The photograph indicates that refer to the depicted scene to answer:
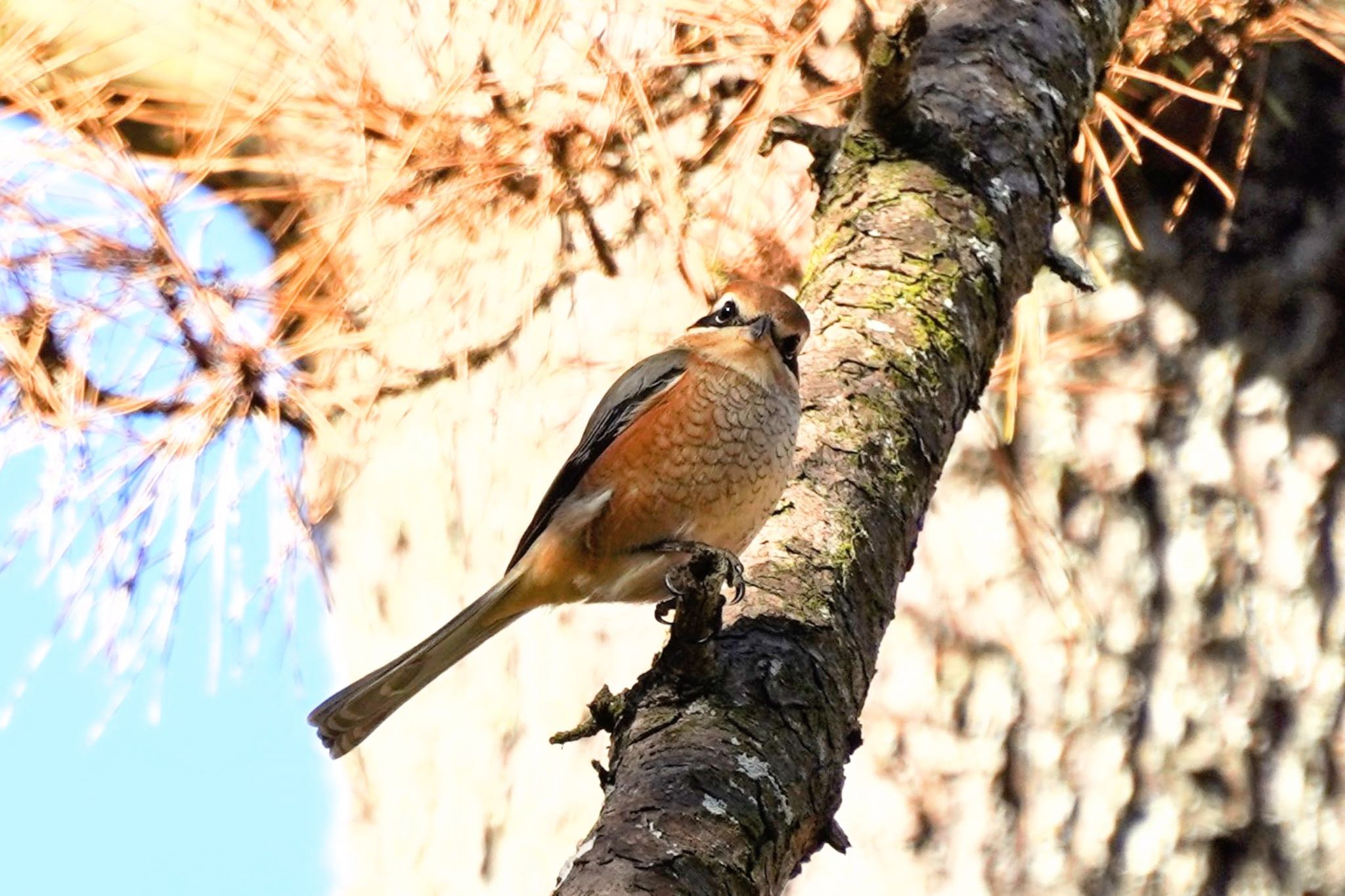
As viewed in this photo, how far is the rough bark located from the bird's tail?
546 millimetres

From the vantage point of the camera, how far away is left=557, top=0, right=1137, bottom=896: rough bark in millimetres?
1263

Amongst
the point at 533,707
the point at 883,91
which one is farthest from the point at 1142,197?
the point at 533,707

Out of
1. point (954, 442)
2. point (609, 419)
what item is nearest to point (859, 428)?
point (609, 419)

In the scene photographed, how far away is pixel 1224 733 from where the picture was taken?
2717mm

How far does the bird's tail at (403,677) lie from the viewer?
199 cm

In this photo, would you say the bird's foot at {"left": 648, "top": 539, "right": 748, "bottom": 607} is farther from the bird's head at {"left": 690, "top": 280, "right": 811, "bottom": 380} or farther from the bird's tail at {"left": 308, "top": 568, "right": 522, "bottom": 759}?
the bird's head at {"left": 690, "top": 280, "right": 811, "bottom": 380}

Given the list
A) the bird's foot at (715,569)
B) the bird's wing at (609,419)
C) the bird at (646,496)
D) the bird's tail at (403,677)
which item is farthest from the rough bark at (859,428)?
the bird's tail at (403,677)

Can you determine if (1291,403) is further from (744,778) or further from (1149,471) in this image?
(744,778)

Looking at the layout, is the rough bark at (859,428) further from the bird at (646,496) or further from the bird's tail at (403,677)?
the bird's tail at (403,677)

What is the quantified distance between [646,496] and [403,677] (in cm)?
38

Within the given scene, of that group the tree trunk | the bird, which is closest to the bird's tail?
the bird

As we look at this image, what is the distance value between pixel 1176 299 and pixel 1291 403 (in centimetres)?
28

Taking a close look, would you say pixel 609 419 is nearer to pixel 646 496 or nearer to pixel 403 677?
pixel 646 496

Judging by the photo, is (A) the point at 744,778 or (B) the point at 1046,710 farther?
(B) the point at 1046,710
